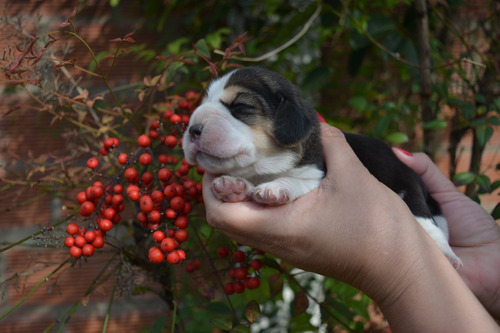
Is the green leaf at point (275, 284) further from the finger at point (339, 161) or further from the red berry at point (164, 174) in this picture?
the red berry at point (164, 174)

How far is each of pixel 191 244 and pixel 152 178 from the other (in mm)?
388

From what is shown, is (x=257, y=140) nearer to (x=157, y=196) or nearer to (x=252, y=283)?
(x=157, y=196)

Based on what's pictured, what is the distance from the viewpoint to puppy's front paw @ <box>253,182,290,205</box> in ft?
4.66

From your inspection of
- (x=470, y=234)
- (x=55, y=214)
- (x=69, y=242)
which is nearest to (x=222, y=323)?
(x=69, y=242)

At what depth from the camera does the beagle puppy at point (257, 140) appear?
1434mm

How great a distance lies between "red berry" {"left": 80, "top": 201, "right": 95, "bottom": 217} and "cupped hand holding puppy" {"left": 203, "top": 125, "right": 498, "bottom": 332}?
38 cm

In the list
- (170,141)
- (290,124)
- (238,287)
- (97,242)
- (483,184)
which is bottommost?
(238,287)

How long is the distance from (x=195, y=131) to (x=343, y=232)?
554 millimetres

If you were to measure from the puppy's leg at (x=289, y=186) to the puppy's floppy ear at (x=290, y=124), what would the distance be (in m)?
0.13

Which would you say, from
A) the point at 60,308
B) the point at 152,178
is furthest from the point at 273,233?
the point at 60,308

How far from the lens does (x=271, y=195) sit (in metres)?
Result: 1.42

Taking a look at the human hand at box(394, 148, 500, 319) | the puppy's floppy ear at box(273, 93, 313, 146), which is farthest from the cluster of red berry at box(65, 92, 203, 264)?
the human hand at box(394, 148, 500, 319)

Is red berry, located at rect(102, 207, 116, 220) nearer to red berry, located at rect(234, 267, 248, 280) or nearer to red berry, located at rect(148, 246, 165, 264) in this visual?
red berry, located at rect(148, 246, 165, 264)

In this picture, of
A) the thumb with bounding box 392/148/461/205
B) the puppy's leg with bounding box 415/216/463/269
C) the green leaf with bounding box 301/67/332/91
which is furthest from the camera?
the green leaf with bounding box 301/67/332/91
